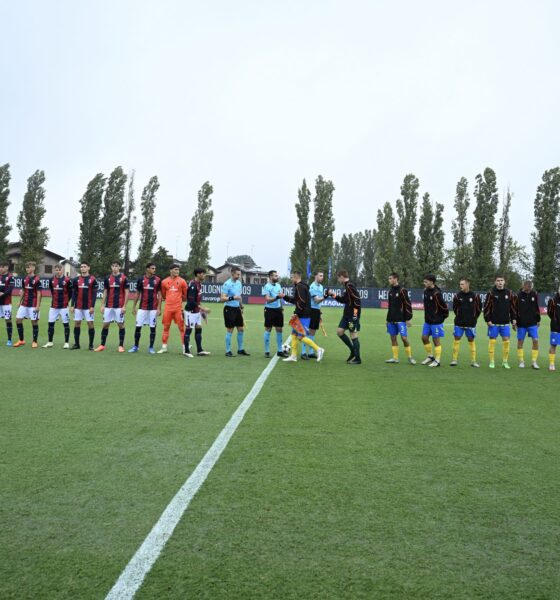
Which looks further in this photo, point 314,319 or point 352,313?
point 314,319

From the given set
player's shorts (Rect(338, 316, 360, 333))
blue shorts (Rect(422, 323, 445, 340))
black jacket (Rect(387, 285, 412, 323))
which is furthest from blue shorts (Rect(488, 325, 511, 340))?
player's shorts (Rect(338, 316, 360, 333))

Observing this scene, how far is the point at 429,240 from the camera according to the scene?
60.3 metres

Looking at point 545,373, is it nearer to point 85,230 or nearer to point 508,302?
point 508,302

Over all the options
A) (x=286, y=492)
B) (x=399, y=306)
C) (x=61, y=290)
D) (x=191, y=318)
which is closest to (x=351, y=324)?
(x=399, y=306)

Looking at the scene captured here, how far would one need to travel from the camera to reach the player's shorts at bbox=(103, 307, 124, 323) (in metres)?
12.1

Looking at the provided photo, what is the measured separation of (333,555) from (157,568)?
95 cm

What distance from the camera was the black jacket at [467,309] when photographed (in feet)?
37.2

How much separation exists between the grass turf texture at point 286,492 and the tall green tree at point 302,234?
56280 millimetres

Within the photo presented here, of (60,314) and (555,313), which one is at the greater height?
(555,313)

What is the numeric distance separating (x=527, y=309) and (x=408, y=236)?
2003 inches

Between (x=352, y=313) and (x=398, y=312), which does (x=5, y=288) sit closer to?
(x=352, y=313)

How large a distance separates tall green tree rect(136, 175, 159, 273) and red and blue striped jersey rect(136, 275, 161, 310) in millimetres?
49129

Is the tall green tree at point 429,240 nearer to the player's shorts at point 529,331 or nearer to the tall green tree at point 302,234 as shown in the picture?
the tall green tree at point 302,234

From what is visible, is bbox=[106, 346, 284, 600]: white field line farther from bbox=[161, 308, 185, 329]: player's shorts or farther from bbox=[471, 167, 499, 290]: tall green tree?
bbox=[471, 167, 499, 290]: tall green tree
